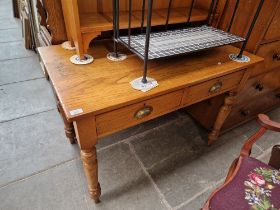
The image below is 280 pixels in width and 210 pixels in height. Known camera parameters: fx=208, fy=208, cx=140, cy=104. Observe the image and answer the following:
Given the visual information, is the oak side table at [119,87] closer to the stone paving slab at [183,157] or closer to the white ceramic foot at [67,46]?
the white ceramic foot at [67,46]

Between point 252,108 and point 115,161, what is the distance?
4.07 ft

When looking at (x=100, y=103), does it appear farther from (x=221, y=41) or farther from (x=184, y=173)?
(x=184, y=173)

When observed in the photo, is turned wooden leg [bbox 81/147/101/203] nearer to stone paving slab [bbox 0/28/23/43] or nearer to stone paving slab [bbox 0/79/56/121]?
stone paving slab [bbox 0/79/56/121]

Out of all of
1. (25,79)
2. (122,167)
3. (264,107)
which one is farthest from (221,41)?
(25,79)

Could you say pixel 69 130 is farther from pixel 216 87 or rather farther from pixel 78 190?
pixel 216 87

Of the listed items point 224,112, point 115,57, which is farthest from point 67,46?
point 224,112

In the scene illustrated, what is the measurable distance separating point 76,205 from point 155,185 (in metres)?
0.50

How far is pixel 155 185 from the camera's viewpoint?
1355mm

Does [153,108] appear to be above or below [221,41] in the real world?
below

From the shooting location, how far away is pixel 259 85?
160 centimetres

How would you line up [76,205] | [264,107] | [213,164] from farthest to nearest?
[264,107], [213,164], [76,205]

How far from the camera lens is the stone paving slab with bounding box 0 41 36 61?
2643mm

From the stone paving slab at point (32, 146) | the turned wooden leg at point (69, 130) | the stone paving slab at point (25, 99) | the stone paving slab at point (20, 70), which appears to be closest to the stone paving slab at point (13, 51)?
the stone paving slab at point (20, 70)

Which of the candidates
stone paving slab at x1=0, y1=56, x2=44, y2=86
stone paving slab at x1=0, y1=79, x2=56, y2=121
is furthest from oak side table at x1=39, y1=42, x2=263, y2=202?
stone paving slab at x1=0, y1=56, x2=44, y2=86
